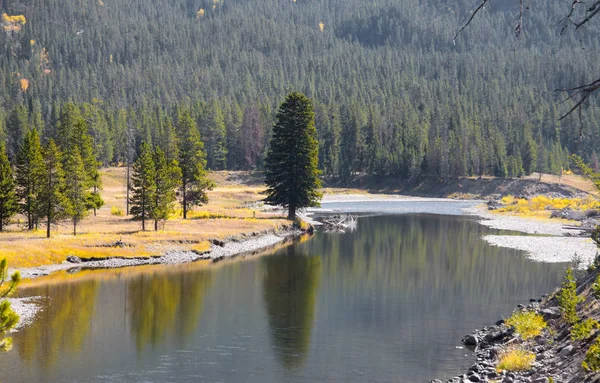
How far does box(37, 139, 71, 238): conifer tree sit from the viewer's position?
228 feet

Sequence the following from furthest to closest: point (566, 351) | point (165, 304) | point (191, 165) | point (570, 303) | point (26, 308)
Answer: point (191, 165)
point (165, 304)
point (26, 308)
point (570, 303)
point (566, 351)

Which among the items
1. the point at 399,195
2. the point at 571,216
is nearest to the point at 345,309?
the point at 571,216

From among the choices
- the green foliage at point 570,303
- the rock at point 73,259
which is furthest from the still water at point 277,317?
the green foliage at point 570,303

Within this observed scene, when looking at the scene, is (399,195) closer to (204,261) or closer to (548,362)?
(204,261)

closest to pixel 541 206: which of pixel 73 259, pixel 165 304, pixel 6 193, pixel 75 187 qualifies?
pixel 75 187

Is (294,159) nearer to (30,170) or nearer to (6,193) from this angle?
(30,170)

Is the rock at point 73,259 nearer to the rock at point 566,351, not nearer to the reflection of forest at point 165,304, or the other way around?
the reflection of forest at point 165,304

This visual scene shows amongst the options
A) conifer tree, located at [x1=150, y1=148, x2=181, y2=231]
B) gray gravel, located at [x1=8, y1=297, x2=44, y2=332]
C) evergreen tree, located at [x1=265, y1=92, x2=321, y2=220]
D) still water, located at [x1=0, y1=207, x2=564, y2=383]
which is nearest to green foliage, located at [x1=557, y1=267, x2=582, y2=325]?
still water, located at [x1=0, y1=207, x2=564, y2=383]

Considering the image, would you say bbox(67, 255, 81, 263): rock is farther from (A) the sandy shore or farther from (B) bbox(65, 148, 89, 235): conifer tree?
(A) the sandy shore

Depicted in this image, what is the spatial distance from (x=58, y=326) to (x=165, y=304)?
896cm

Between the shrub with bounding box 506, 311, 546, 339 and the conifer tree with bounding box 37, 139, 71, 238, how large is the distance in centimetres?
4991

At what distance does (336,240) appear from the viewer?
273 ft

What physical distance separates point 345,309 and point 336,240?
37452 millimetres

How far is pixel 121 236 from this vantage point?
7131cm
